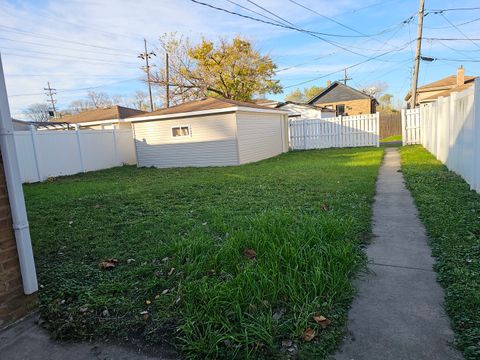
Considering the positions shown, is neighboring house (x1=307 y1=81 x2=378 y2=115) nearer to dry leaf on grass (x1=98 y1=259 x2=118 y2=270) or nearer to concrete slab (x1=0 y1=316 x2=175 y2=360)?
dry leaf on grass (x1=98 y1=259 x2=118 y2=270)

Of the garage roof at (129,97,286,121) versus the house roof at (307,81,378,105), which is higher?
the house roof at (307,81,378,105)

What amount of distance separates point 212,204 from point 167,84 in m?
21.8

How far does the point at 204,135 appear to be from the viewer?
1380cm

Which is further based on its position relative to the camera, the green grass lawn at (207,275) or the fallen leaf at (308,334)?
the green grass lawn at (207,275)

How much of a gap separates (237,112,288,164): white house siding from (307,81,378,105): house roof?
19.2 m

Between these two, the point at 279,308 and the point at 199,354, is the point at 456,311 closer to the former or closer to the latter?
the point at 279,308

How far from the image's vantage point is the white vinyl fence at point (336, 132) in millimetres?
17656

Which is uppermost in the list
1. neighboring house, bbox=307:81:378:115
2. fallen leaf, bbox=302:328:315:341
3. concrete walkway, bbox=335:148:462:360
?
neighboring house, bbox=307:81:378:115

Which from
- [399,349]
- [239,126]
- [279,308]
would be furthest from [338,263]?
[239,126]

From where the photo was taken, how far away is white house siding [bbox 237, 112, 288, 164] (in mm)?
13656

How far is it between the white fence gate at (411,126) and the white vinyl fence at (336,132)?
1.29 metres

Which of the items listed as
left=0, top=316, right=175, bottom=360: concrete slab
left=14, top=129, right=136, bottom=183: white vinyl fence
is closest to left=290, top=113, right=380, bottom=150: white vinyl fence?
left=14, top=129, right=136, bottom=183: white vinyl fence

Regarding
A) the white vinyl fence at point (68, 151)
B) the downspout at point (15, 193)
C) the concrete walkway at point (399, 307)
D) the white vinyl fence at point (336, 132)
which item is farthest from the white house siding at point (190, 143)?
the downspout at point (15, 193)

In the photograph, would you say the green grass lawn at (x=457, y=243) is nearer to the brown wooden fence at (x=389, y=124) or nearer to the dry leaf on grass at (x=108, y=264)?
the dry leaf on grass at (x=108, y=264)
